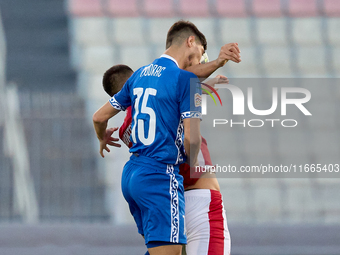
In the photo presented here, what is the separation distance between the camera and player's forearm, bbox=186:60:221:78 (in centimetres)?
212

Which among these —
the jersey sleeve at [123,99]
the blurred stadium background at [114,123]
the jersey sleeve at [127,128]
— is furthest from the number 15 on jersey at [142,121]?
the blurred stadium background at [114,123]

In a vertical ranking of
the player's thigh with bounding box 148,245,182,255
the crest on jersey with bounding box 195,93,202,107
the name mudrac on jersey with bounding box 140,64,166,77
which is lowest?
the player's thigh with bounding box 148,245,182,255

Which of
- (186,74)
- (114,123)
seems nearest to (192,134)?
(186,74)

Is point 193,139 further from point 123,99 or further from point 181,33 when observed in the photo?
point 181,33

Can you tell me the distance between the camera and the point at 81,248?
5.17m

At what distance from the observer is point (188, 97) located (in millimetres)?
2012

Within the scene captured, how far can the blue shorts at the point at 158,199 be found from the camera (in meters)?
1.96

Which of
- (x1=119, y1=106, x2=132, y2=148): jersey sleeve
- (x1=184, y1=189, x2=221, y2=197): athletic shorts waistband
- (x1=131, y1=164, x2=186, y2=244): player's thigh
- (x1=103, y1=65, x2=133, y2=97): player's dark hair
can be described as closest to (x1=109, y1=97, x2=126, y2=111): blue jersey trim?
(x1=119, y1=106, x2=132, y2=148): jersey sleeve

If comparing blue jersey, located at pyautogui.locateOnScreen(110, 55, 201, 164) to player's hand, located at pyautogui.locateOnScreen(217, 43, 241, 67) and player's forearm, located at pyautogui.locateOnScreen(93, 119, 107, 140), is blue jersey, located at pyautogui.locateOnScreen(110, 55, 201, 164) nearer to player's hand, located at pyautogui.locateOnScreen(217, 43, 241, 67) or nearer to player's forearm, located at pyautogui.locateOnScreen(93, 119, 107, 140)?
player's hand, located at pyautogui.locateOnScreen(217, 43, 241, 67)


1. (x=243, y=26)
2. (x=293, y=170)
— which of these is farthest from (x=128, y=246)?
(x=243, y=26)

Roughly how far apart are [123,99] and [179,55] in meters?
0.37

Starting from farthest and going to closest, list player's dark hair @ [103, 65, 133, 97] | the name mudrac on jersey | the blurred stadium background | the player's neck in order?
the blurred stadium background → player's dark hair @ [103, 65, 133, 97] → the player's neck → the name mudrac on jersey

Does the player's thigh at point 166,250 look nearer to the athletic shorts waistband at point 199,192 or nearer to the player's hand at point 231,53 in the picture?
the athletic shorts waistband at point 199,192

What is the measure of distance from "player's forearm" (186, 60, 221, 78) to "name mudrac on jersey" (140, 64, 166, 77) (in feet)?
0.57
